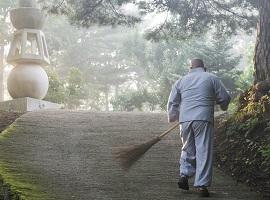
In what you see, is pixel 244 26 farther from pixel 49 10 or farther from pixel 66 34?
pixel 66 34

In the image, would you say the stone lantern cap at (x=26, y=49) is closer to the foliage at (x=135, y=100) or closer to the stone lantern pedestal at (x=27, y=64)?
the stone lantern pedestal at (x=27, y=64)

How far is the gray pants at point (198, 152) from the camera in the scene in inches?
219

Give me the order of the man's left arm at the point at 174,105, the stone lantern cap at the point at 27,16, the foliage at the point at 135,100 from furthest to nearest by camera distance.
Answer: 1. the foliage at the point at 135,100
2. the stone lantern cap at the point at 27,16
3. the man's left arm at the point at 174,105

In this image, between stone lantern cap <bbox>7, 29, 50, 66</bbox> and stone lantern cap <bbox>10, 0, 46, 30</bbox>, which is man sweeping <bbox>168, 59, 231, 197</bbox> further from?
stone lantern cap <bbox>10, 0, 46, 30</bbox>

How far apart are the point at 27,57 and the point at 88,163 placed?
25.7 feet

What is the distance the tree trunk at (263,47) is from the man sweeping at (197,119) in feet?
8.82

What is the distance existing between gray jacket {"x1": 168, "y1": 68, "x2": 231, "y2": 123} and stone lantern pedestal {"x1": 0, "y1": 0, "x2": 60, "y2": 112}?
25.6 feet

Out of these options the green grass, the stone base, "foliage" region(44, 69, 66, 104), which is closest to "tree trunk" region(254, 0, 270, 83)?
the green grass

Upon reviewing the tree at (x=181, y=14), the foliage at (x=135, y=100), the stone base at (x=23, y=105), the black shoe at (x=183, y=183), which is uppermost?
the tree at (x=181, y=14)

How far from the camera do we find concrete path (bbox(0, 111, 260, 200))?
5551 millimetres

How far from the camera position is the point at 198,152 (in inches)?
225

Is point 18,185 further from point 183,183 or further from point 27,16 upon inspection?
point 27,16

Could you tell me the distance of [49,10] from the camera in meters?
12.5

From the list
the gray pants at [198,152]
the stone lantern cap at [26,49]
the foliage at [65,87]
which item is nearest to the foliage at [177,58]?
the stone lantern cap at [26,49]
